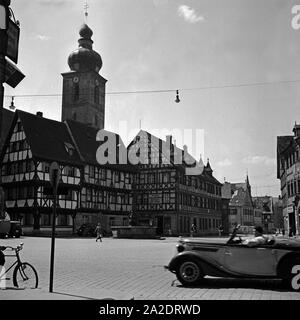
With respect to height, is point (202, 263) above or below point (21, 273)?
above

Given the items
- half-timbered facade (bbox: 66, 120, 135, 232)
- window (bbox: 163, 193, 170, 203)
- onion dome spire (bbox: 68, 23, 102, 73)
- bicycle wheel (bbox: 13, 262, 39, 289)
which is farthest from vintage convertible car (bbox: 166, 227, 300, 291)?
onion dome spire (bbox: 68, 23, 102, 73)

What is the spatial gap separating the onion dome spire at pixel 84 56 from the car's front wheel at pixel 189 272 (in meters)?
65.5

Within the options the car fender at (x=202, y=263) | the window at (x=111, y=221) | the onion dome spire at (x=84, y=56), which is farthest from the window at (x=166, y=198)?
the car fender at (x=202, y=263)

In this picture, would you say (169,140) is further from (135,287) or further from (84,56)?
(135,287)

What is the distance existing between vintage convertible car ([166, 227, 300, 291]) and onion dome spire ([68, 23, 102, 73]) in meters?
65.5

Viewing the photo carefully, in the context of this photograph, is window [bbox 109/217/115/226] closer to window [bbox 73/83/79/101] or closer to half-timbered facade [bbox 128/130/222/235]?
half-timbered facade [bbox 128/130/222/235]

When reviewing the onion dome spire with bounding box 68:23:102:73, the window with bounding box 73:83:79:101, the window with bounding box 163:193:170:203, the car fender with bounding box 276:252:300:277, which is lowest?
the car fender with bounding box 276:252:300:277

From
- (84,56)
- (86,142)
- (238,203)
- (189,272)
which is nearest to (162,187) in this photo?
(86,142)

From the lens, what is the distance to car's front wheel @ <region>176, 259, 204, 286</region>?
10.1m

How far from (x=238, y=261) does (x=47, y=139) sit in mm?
40847

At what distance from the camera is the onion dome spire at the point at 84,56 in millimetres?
72812

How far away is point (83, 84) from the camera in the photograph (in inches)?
2862
